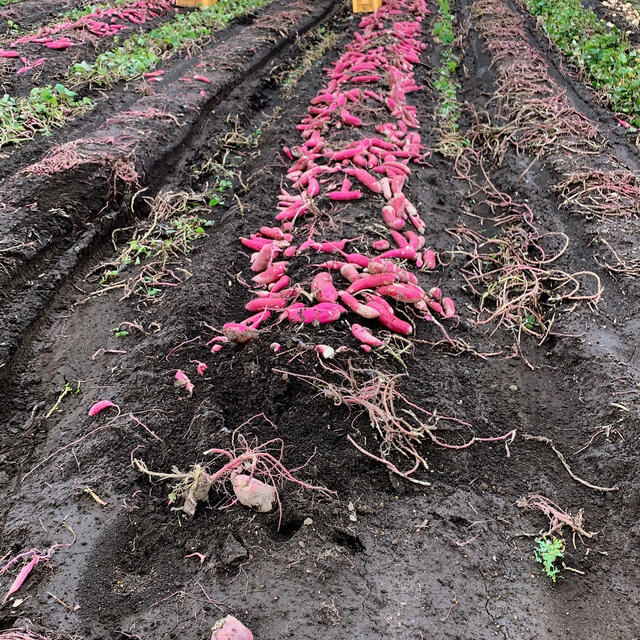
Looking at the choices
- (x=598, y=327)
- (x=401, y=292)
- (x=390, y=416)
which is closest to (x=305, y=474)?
(x=390, y=416)

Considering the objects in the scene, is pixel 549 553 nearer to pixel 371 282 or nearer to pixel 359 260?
pixel 371 282

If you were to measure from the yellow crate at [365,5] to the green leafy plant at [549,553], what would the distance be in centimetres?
1013

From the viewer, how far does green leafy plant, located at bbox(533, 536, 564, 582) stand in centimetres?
250

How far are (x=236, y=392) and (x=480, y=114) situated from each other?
5187 mm

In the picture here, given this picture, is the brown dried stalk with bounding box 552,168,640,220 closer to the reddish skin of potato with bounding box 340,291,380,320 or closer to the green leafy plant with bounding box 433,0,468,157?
the green leafy plant with bounding box 433,0,468,157

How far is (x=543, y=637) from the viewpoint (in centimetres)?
226

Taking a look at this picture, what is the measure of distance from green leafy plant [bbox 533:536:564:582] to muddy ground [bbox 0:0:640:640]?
0.04 meters

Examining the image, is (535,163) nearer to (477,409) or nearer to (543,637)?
(477,409)

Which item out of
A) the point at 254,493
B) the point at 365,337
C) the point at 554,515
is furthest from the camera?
the point at 365,337

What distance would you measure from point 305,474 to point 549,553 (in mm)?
1191

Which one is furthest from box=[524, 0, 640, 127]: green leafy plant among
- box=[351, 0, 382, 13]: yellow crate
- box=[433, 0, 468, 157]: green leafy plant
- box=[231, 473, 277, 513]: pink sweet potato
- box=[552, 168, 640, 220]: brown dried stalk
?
box=[231, 473, 277, 513]: pink sweet potato

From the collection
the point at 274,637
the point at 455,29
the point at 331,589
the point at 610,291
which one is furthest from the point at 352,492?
the point at 455,29

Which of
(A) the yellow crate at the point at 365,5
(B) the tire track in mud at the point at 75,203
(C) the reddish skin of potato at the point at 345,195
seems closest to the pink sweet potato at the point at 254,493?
(B) the tire track in mud at the point at 75,203

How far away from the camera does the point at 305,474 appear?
2701 mm
